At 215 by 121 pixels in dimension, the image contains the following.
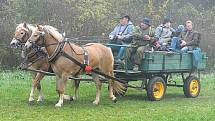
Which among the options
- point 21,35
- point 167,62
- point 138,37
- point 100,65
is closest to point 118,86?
point 100,65

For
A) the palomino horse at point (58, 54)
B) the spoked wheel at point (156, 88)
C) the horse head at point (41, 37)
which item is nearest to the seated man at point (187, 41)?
the spoked wheel at point (156, 88)

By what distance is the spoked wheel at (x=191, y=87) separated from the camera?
13242 millimetres

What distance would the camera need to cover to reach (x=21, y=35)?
10867 millimetres

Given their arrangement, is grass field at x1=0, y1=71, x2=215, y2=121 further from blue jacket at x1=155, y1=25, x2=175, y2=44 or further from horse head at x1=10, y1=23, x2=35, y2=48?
blue jacket at x1=155, y1=25, x2=175, y2=44

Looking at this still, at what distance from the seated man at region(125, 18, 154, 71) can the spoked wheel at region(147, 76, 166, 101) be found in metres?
0.52

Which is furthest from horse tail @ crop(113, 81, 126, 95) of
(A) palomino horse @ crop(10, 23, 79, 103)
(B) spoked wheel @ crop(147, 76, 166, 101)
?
(A) palomino horse @ crop(10, 23, 79, 103)

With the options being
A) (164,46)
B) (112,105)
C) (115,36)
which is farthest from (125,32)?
(112,105)

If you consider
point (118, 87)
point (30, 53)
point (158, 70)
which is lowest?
point (118, 87)

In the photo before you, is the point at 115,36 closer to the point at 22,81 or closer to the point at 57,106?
the point at 57,106

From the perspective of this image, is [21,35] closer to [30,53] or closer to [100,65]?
[30,53]

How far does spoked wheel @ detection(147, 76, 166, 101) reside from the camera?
12.0m

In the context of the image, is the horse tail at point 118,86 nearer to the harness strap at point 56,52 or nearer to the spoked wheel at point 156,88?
the spoked wheel at point 156,88

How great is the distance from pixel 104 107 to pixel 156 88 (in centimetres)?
208

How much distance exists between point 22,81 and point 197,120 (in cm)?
784
